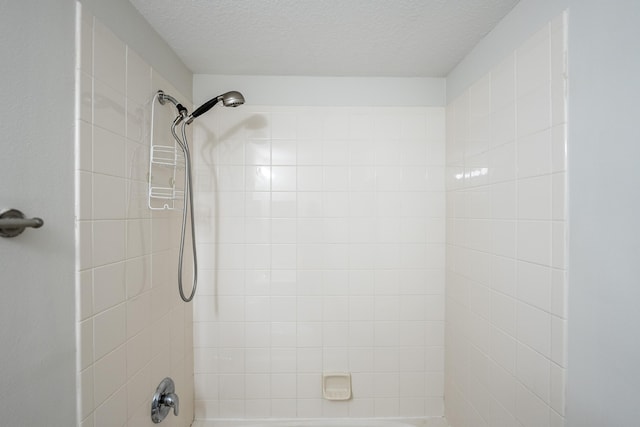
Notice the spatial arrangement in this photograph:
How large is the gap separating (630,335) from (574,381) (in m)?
0.27

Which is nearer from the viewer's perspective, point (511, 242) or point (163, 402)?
point (511, 242)

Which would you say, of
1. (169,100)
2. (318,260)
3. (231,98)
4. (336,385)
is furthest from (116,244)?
(336,385)

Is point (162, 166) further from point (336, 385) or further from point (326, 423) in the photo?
point (326, 423)

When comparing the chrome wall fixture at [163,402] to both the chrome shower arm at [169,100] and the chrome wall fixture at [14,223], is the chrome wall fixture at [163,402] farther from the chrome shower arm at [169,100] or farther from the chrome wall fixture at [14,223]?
the chrome shower arm at [169,100]

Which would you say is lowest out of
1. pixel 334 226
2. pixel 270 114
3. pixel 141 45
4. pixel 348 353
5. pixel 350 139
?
pixel 348 353

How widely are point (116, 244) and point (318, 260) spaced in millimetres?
1027

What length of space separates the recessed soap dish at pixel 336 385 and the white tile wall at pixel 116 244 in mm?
893

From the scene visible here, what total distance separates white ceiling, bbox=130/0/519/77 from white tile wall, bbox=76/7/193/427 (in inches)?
11.0

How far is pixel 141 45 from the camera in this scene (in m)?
1.18

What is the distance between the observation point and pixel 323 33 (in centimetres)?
129

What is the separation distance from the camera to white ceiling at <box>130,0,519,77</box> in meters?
1.12

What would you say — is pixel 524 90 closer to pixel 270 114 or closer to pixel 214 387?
pixel 270 114

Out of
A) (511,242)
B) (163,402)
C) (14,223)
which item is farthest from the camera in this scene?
(163,402)

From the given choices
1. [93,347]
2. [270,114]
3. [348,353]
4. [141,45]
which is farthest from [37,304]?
[348,353]
